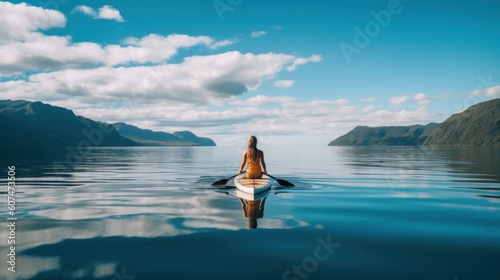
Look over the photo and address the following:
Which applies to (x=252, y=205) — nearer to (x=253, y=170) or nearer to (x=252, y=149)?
(x=252, y=149)

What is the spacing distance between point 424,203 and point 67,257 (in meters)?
16.1

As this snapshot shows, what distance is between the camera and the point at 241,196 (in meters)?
18.6

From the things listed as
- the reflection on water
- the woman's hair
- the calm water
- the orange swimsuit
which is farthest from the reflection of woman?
the orange swimsuit

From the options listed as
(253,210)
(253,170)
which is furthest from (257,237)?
(253,170)

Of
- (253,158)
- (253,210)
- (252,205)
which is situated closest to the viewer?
(253,210)

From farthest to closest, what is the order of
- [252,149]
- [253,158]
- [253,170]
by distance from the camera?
[253,170]
[253,158]
[252,149]

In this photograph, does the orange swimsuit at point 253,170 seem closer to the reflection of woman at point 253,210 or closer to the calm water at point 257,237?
the calm water at point 257,237

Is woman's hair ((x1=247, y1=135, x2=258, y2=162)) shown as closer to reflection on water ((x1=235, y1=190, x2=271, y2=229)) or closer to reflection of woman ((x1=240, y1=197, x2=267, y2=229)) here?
reflection on water ((x1=235, y1=190, x2=271, y2=229))

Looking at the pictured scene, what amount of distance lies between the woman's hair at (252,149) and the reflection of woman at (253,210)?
366cm

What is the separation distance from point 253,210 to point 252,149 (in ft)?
20.3

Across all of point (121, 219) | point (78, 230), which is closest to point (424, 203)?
point (121, 219)

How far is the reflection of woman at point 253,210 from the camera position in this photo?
12.5 meters

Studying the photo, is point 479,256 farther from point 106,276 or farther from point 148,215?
point 148,215

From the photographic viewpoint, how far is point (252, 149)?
20.3 m
